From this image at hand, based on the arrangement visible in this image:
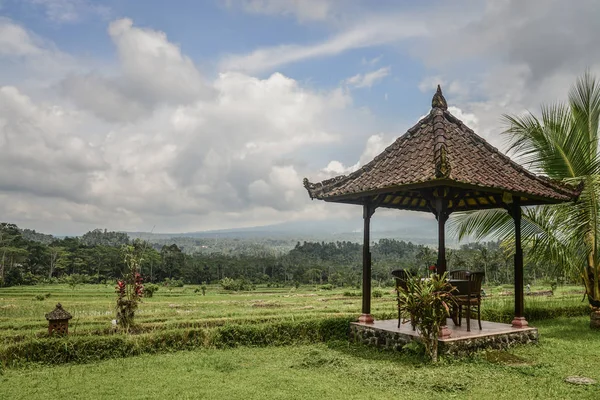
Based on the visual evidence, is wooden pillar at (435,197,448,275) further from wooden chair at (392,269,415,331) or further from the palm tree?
the palm tree

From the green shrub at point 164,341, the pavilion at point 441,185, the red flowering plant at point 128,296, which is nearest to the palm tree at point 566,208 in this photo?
the pavilion at point 441,185

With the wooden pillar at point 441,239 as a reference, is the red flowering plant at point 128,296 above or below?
below

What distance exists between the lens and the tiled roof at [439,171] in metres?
6.14

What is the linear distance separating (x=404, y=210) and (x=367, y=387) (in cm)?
447

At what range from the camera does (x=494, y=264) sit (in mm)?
41656

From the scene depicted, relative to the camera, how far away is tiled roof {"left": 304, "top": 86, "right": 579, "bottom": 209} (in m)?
6.14

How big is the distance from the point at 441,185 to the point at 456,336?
1993 mm

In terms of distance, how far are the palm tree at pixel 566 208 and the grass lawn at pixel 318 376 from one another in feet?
6.66

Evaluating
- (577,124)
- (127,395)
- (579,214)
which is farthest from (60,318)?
(577,124)

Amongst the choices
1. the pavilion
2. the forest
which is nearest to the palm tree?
the pavilion

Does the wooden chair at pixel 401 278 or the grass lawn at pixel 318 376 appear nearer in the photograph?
the grass lawn at pixel 318 376

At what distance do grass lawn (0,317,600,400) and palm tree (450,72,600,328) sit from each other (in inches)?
79.9

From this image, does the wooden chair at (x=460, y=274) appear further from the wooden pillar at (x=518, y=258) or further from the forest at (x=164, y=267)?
the forest at (x=164, y=267)

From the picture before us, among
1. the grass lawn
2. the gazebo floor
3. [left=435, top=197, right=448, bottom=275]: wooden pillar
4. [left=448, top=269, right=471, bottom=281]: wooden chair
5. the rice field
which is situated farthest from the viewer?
the rice field
